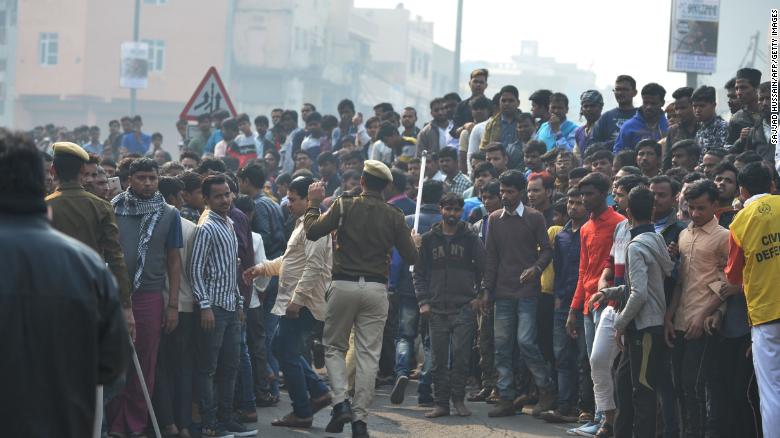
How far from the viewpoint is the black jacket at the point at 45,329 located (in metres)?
4.22

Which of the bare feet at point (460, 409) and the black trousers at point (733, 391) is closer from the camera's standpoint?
the black trousers at point (733, 391)

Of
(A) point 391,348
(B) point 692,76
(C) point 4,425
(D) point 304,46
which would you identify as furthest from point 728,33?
(C) point 4,425

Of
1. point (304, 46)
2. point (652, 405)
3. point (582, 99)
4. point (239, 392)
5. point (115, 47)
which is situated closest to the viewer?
point (652, 405)

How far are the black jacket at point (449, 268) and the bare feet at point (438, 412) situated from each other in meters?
0.88

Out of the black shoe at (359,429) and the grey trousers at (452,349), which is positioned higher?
the grey trousers at (452,349)

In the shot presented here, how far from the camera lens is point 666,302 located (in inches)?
353

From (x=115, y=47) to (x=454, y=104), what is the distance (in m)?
59.1

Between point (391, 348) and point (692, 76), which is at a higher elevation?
point (692, 76)

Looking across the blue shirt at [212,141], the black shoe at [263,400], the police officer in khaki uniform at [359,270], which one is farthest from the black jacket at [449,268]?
the blue shirt at [212,141]

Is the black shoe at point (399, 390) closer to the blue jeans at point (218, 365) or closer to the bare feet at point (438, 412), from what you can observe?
the bare feet at point (438, 412)

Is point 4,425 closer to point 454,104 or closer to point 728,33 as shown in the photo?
point 454,104

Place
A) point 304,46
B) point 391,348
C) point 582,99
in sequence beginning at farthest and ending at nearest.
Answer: point 304,46
point 582,99
point 391,348

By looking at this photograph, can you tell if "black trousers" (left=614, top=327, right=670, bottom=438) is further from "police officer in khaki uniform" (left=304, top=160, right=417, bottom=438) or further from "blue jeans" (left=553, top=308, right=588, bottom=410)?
"police officer in khaki uniform" (left=304, top=160, right=417, bottom=438)

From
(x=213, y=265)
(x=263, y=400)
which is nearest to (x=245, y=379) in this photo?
(x=263, y=400)
